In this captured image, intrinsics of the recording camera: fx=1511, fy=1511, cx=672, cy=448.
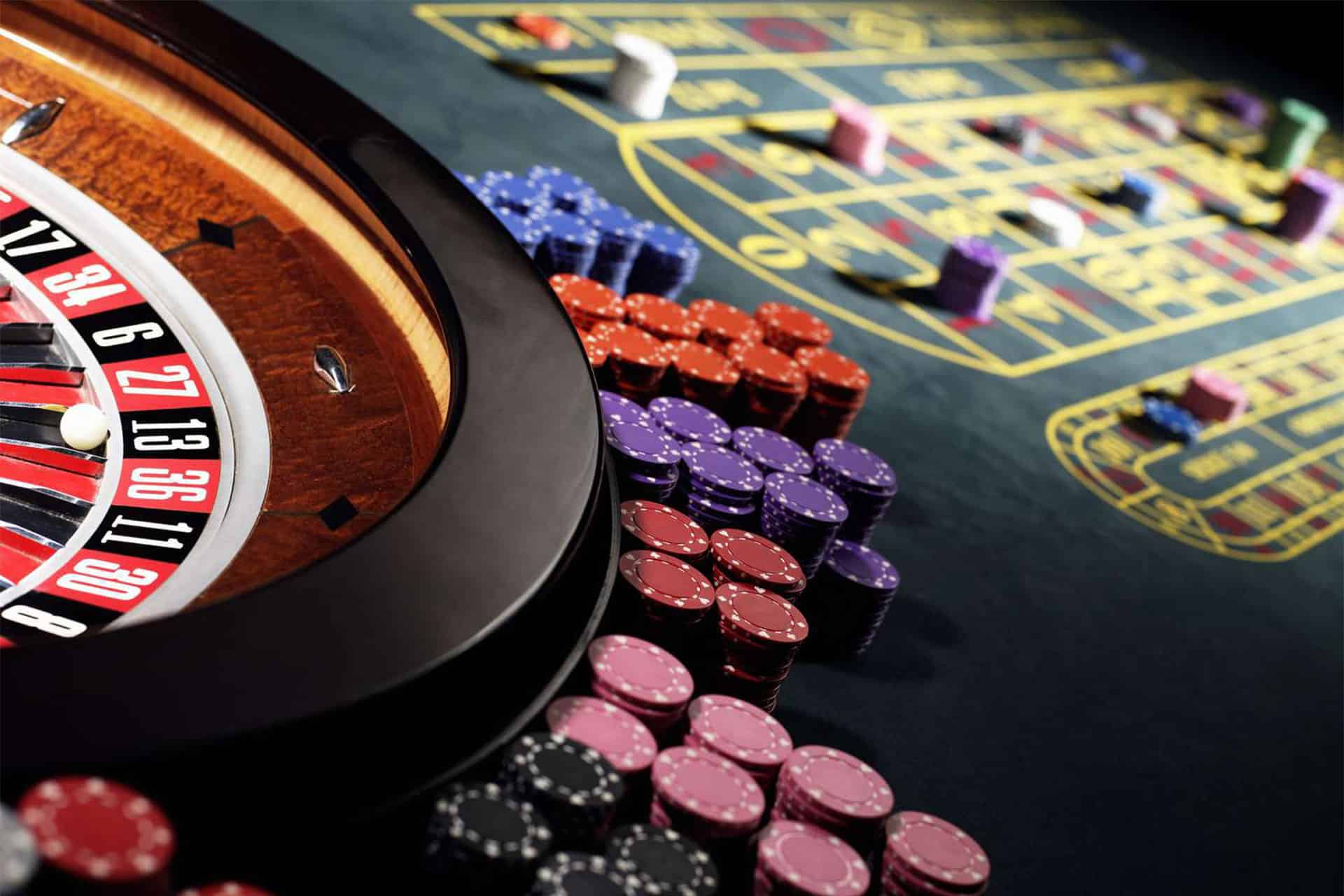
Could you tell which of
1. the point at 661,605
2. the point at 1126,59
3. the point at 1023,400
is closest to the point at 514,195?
the point at 1023,400

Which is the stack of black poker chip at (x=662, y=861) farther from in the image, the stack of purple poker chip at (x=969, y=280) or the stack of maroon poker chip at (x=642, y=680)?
the stack of purple poker chip at (x=969, y=280)

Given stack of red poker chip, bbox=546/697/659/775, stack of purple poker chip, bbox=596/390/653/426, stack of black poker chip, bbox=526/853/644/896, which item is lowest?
stack of purple poker chip, bbox=596/390/653/426

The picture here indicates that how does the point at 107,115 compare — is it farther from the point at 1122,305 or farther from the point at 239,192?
the point at 1122,305

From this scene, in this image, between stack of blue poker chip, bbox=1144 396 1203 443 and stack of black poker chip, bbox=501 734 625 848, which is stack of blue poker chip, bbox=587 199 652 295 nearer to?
stack of blue poker chip, bbox=1144 396 1203 443

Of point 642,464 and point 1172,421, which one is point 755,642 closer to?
point 642,464

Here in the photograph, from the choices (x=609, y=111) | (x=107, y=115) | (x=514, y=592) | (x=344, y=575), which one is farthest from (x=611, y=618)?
(x=609, y=111)

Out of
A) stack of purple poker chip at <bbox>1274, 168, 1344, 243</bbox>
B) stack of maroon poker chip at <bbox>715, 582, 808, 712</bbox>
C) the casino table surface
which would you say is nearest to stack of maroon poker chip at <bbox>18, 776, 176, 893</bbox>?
stack of maroon poker chip at <bbox>715, 582, 808, 712</bbox>

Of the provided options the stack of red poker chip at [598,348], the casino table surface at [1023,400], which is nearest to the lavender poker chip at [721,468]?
the stack of red poker chip at [598,348]
